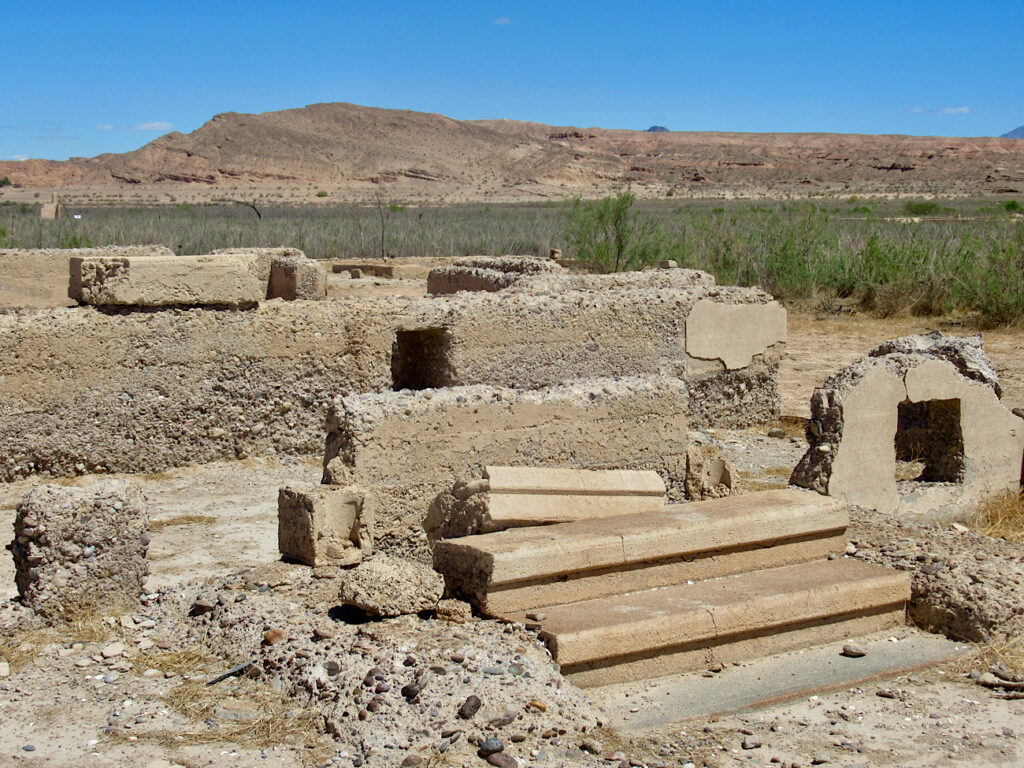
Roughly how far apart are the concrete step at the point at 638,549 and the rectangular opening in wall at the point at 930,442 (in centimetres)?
148

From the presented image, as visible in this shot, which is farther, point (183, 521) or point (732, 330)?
point (732, 330)

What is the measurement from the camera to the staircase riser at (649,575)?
416 cm

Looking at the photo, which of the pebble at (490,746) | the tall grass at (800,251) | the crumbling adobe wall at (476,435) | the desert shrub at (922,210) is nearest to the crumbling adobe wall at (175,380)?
the crumbling adobe wall at (476,435)

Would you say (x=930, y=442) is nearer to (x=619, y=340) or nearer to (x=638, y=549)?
(x=619, y=340)

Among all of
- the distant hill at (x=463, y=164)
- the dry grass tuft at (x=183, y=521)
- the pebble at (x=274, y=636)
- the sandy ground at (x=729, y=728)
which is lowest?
the sandy ground at (x=729, y=728)

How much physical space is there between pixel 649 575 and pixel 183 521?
2882 millimetres

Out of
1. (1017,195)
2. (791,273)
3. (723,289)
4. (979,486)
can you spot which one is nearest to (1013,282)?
(791,273)

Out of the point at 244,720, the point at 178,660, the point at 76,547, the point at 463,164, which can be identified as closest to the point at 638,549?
the point at 244,720

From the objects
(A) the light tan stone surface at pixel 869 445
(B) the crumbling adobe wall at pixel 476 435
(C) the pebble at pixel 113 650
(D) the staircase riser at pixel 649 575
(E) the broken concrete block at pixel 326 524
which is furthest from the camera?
(A) the light tan stone surface at pixel 869 445

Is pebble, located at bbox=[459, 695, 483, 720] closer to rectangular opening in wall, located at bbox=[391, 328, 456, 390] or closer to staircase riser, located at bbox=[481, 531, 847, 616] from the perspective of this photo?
staircase riser, located at bbox=[481, 531, 847, 616]

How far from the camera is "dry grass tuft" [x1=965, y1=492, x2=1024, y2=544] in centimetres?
598

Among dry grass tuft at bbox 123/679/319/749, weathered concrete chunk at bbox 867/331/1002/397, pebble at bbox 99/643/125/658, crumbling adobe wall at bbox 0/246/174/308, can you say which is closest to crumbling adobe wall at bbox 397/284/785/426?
weathered concrete chunk at bbox 867/331/1002/397

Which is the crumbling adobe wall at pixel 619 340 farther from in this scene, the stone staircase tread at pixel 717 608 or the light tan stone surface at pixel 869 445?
the stone staircase tread at pixel 717 608

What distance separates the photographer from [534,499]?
4.60 meters
